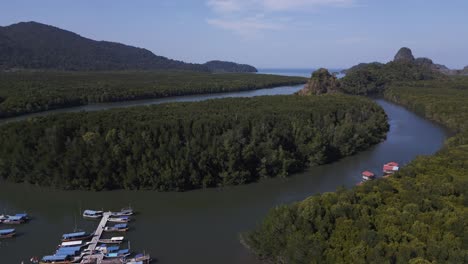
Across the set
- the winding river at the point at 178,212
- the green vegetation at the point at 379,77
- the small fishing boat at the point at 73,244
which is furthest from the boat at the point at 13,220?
the green vegetation at the point at 379,77

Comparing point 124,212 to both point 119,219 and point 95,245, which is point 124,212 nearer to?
point 119,219

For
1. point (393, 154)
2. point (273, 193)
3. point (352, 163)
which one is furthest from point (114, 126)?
point (393, 154)

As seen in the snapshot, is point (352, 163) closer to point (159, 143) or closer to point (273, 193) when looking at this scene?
point (273, 193)

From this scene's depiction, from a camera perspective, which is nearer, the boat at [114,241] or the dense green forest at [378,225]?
the dense green forest at [378,225]

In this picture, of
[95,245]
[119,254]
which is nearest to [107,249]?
[119,254]

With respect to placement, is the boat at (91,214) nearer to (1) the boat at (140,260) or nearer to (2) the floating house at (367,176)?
(1) the boat at (140,260)

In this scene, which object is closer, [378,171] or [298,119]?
[378,171]
